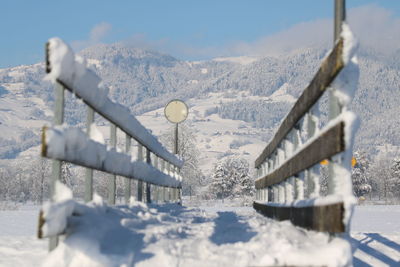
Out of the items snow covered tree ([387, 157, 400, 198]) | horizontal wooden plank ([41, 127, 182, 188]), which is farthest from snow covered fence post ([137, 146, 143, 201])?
snow covered tree ([387, 157, 400, 198])

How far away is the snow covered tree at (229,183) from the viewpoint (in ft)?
463

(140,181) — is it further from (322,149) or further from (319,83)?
(322,149)

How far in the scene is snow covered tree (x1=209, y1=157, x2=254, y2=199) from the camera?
141000 mm

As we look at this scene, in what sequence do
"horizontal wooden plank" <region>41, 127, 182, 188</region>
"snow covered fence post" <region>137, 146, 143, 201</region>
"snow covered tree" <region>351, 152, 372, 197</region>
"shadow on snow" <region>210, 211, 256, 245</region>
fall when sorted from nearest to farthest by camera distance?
"horizontal wooden plank" <region>41, 127, 182, 188</region>
"shadow on snow" <region>210, 211, 256, 245</region>
"snow covered fence post" <region>137, 146, 143, 201</region>
"snow covered tree" <region>351, 152, 372, 197</region>

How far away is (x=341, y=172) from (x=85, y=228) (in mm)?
1524

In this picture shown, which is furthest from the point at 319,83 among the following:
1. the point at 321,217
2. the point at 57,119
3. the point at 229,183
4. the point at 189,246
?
the point at 229,183

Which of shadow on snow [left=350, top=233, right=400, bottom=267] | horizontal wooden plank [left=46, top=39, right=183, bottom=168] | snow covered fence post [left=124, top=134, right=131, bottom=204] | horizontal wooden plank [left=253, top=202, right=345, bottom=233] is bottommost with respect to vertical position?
shadow on snow [left=350, top=233, right=400, bottom=267]

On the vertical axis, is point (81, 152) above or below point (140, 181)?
above

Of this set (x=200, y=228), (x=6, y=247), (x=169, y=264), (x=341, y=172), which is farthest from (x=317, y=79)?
(x=6, y=247)

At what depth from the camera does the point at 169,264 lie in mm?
3586

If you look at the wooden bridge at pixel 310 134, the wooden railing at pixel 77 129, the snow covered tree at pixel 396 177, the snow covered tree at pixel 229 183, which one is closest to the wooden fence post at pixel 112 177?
the wooden railing at pixel 77 129

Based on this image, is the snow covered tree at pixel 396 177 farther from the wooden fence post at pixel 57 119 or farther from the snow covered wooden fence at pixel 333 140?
the wooden fence post at pixel 57 119

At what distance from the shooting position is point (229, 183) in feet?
476

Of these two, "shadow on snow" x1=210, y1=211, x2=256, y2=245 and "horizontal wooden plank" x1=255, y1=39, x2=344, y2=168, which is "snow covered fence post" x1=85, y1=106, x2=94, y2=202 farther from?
"horizontal wooden plank" x1=255, y1=39, x2=344, y2=168
